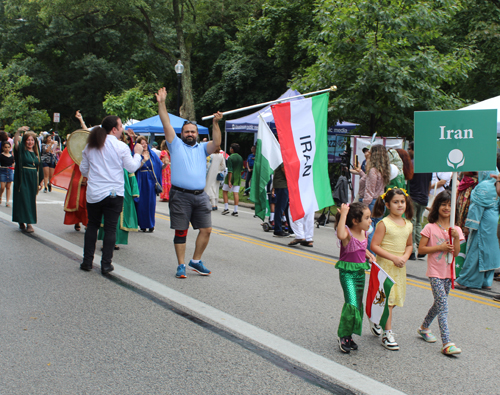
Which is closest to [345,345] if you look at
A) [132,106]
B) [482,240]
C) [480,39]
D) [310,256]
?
[482,240]

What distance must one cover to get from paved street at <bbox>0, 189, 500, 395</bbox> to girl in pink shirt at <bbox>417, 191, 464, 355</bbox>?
0.61ft

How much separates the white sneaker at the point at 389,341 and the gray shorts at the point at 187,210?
287 cm

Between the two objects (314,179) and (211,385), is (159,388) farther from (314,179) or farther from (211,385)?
(314,179)

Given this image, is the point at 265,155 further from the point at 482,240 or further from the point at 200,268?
the point at 482,240

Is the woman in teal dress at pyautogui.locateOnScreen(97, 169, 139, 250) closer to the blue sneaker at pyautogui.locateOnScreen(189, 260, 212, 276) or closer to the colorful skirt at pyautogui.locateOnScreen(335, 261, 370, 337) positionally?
the blue sneaker at pyautogui.locateOnScreen(189, 260, 212, 276)

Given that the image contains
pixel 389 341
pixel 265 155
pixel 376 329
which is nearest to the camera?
pixel 389 341

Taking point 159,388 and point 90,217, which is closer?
point 159,388

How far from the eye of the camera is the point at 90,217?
6828mm

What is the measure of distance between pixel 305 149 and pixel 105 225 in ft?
9.09

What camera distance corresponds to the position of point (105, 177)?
6672 mm

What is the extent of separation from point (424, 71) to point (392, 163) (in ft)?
23.6

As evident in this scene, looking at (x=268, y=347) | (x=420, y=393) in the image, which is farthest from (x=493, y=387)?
(x=268, y=347)

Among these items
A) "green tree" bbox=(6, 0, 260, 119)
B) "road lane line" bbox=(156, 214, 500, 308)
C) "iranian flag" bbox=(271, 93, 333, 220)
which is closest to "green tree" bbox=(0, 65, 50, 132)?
"green tree" bbox=(6, 0, 260, 119)

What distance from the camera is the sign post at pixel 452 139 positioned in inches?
185
